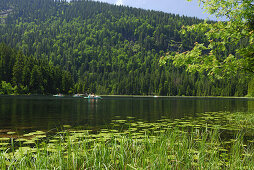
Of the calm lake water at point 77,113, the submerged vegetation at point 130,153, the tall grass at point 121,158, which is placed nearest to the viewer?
the tall grass at point 121,158

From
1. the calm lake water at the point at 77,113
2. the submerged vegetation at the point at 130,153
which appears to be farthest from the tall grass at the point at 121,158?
the calm lake water at the point at 77,113

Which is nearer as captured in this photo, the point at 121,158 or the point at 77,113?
the point at 121,158

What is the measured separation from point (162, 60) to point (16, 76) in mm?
111959

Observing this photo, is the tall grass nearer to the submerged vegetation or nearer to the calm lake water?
the submerged vegetation

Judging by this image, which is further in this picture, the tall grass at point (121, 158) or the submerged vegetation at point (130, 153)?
the submerged vegetation at point (130, 153)

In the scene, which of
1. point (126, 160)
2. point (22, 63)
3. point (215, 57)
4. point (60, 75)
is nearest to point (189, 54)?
point (215, 57)

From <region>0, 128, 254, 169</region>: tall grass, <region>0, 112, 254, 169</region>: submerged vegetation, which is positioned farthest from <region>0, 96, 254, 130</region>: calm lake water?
<region>0, 128, 254, 169</region>: tall grass

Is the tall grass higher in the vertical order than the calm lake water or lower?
higher

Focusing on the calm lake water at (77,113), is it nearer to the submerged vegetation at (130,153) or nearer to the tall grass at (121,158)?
the submerged vegetation at (130,153)

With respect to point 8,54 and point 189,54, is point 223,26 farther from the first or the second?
point 8,54

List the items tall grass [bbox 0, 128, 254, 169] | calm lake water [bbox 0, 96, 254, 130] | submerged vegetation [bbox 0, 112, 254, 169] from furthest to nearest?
calm lake water [bbox 0, 96, 254, 130], submerged vegetation [bbox 0, 112, 254, 169], tall grass [bbox 0, 128, 254, 169]

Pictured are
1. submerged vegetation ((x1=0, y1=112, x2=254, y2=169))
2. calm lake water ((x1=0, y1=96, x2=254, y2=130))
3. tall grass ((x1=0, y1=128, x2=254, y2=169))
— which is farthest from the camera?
calm lake water ((x1=0, y1=96, x2=254, y2=130))

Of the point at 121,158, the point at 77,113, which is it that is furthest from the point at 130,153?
the point at 77,113

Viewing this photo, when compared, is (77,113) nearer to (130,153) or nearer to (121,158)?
(130,153)
